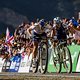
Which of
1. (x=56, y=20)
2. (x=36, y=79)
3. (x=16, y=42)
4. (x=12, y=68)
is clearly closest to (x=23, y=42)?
(x=16, y=42)

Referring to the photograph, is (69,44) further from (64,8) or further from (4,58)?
(64,8)

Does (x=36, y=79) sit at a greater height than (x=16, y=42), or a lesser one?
lesser

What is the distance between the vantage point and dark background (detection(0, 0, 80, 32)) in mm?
31062

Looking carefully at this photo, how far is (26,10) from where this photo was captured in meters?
35.3

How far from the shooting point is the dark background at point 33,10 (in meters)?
31.1

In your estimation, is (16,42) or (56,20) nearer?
(56,20)

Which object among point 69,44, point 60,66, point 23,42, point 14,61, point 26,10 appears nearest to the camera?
point 60,66

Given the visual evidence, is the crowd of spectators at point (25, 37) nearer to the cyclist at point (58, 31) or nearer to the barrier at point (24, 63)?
the cyclist at point (58, 31)

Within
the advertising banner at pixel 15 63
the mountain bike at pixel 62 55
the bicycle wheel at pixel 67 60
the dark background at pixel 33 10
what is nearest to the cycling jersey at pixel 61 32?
the mountain bike at pixel 62 55

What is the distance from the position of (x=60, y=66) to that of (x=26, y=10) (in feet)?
69.3

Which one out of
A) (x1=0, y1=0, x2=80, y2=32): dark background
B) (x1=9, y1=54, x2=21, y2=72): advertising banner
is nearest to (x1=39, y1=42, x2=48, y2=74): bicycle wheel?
(x1=9, y1=54, x2=21, y2=72): advertising banner

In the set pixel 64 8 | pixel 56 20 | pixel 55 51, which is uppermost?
pixel 64 8

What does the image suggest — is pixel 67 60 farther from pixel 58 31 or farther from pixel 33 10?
pixel 33 10

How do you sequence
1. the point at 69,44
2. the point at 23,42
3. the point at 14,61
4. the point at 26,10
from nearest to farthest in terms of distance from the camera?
the point at 69,44
the point at 23,42
the point at 14,61
the point at 26,10
